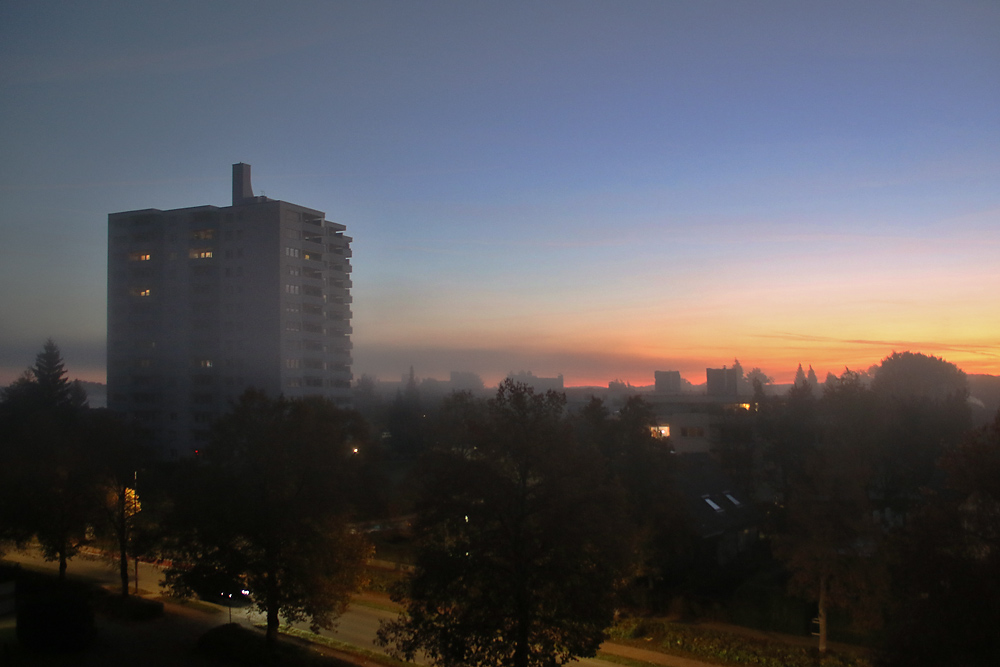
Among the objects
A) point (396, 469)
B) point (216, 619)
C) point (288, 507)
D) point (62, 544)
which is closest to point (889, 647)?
point (288, 507)

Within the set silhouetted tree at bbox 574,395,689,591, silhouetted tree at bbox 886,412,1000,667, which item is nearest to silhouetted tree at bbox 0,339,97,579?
silhouetted tree at bbox 574,395,689,591

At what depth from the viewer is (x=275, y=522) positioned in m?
18.6

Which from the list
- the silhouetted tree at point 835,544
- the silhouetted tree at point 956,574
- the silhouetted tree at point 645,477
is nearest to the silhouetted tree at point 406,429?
the silhouetted tree at point 645,477

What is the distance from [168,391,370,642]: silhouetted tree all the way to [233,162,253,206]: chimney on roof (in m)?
46.8

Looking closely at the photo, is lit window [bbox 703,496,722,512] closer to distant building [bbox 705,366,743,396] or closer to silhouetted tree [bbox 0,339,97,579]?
silhouetted tree [bbox 0,339,97,579]

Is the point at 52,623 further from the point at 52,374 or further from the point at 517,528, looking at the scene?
the point at 52,374

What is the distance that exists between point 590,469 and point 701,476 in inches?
926

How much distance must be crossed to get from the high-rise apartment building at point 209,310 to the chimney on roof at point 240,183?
133 millimetres

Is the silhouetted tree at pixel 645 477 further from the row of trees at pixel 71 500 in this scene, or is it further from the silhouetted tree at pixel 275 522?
the row of trees at pixel 71 500

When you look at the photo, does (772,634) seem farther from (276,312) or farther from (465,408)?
(276,312)

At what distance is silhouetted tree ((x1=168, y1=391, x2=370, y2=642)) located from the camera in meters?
18.6

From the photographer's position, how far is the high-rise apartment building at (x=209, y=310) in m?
58.1

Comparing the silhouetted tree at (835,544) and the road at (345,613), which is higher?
the silhouetted tree at (835,544)

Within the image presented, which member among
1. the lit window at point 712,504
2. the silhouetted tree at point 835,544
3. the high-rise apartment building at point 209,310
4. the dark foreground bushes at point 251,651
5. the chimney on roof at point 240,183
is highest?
the chimney on roof at point 240,183
